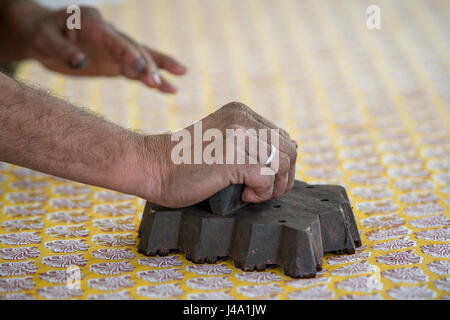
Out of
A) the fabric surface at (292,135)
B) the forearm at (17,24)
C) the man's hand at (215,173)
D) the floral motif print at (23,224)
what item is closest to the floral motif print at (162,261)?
the fabric surface at (292,135)

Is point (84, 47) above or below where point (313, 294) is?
above

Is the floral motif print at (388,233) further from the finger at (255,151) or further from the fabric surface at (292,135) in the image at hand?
the finger at (255,151)

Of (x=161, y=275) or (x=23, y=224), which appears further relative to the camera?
(x=23, y=224)

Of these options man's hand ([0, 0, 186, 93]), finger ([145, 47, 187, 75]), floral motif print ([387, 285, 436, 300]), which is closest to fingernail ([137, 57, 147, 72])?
man's hand ([0, 0, 186, 93])

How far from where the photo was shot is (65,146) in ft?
3.80

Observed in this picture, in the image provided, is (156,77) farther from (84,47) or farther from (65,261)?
(65,261)

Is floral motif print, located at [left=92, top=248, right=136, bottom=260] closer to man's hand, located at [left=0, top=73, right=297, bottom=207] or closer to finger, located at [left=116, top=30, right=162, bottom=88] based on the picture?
man's hand, located at [left=0, top=73, right=297, bottom=207]

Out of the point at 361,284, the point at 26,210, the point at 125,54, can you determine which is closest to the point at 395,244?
the point at 361,284

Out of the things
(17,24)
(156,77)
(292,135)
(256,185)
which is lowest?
(256,185)

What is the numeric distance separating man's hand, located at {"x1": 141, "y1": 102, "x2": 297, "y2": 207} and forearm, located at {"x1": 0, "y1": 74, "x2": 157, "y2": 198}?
0.02 metres

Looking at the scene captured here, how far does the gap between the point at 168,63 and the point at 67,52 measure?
35cm

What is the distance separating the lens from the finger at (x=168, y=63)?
81.6 inches

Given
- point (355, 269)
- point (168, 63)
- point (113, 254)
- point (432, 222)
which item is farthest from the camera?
point (168, 63)

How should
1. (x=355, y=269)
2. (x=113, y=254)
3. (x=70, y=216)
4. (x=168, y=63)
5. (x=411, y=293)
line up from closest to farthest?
1. (x=411, y=293)
2. (x=355, y=269)
3. (x=113, y=254)
4. (x=70, y=216)
5. (x=168, y=63)
